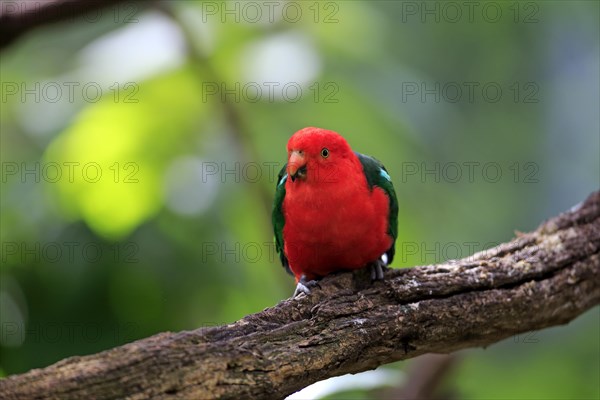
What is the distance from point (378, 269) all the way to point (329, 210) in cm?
47

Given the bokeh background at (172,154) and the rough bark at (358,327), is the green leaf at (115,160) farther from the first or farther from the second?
the rough bark at (358,327)

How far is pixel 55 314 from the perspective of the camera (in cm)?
488

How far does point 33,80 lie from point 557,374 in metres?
5.35

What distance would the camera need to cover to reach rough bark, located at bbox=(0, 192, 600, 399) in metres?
2.76

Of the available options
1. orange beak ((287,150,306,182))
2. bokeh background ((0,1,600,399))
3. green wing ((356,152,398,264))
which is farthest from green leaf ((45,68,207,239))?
green wing ((356,152,398,264))

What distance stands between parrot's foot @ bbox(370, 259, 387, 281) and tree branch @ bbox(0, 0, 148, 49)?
7.05ft

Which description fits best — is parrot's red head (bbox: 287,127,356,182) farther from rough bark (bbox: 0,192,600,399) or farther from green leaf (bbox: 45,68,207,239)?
green leaf (bbox: 45,68,207,239)

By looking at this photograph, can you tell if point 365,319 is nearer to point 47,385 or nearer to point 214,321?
point 47,385

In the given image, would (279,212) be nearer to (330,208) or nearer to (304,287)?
(330,208)

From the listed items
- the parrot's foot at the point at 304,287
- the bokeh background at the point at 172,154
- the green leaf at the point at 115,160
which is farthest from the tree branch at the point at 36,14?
the parrot's foot at the point at 304,287

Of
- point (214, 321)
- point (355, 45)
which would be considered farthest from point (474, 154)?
point (214, 321)

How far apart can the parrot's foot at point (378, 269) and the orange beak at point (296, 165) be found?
0.69 m

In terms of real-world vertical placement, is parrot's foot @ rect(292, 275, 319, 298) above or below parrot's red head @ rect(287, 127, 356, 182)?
below

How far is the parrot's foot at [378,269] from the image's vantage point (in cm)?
430
